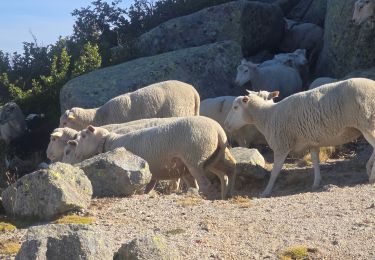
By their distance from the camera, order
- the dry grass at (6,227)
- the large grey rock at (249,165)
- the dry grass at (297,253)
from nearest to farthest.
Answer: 1. the dry grass at (297,253)
2. the dry grass at (6,227)
3. the large grey rock at (249,165)

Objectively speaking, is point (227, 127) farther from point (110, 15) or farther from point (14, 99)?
point (110, 15)

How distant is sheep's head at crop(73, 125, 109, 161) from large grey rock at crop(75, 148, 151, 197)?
2577 millimetres

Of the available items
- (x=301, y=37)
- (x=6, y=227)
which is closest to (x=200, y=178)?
(x=6, y=227)

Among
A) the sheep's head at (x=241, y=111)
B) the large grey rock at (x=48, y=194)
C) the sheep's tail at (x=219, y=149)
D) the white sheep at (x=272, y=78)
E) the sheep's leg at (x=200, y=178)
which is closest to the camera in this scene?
the large grey rock at (x=48, y=194)

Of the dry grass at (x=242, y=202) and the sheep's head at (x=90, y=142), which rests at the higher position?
the sheep's head at (x=90, y=142)

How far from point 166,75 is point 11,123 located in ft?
17.5

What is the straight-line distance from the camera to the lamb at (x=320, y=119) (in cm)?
1290

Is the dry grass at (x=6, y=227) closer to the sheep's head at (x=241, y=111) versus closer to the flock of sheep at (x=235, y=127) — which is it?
the flock of sheep at (x=235, y=127)

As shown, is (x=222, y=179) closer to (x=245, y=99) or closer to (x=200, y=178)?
(x=200, y=178)

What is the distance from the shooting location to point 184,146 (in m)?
13.1

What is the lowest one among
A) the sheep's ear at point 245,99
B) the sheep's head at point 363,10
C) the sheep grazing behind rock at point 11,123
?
the sheep grazing behind rock at point 11,123

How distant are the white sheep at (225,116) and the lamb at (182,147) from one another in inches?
177

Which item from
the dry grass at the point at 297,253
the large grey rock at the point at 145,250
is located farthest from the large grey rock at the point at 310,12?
the large grey rock at the point at 145,250

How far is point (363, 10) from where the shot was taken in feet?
65.4
